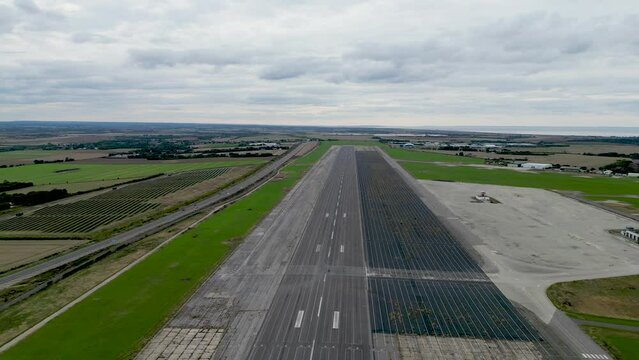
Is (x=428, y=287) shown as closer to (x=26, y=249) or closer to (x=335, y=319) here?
(x=335, y=319)

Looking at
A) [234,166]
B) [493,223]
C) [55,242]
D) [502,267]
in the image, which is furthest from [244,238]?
[234,166]

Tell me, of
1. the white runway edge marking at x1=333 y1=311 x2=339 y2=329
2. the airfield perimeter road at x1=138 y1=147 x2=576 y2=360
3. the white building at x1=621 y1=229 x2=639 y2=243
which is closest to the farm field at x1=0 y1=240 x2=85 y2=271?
the airfield perimeter road at x1=138 y1=147 x2=576 y2=360

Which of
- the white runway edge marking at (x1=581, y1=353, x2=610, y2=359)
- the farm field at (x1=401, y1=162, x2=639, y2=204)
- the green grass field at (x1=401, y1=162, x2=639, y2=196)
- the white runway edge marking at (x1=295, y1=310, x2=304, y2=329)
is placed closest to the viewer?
the white runway edge marking at (x1=581, y1=353, x2=610, y2=359)

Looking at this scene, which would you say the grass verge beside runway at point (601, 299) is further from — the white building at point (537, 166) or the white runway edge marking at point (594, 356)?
the white building at point (537, 166)

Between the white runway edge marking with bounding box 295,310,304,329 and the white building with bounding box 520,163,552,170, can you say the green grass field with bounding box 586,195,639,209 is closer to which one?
the white building with bounding box 520,163,552,170

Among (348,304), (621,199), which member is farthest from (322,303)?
(621,199)

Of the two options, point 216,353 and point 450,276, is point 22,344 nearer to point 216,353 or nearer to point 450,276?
point 216,353
